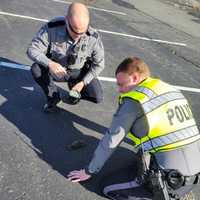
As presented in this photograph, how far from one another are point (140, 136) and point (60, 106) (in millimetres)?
1905

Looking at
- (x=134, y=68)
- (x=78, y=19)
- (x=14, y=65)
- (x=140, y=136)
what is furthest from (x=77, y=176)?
(x=14, y=65)

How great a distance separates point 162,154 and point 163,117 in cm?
31

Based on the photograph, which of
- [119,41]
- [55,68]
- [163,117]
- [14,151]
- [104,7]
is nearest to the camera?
[163,117]

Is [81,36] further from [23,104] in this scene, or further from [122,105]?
[122,105]

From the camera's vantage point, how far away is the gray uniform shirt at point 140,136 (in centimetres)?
351

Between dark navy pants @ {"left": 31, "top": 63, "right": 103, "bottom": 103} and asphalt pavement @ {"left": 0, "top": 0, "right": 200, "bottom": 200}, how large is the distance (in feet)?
0.76

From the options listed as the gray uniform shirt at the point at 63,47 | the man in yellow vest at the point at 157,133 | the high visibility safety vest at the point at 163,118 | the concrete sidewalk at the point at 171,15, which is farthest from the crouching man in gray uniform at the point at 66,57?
the concrete sidewalk at the point at 171,15

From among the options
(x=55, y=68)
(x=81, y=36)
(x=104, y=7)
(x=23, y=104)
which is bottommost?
(x=104, y=7)

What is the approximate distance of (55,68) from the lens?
15.7ft

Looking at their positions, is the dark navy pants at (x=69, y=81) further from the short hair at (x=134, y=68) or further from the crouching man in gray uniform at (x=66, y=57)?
the short hair at (x=134, y=68)

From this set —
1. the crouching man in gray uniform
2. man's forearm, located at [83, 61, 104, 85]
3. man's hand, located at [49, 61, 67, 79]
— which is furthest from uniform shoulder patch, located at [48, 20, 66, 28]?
man's forearm, located at [83, 61, 104, 85]

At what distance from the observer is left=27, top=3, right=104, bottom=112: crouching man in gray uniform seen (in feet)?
16.0

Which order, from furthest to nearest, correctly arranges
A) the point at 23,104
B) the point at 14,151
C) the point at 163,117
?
the point at 23,104 < the point at 14,151 < the point at 163,117

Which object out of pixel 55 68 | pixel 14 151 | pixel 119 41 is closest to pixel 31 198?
pixel 14 151
